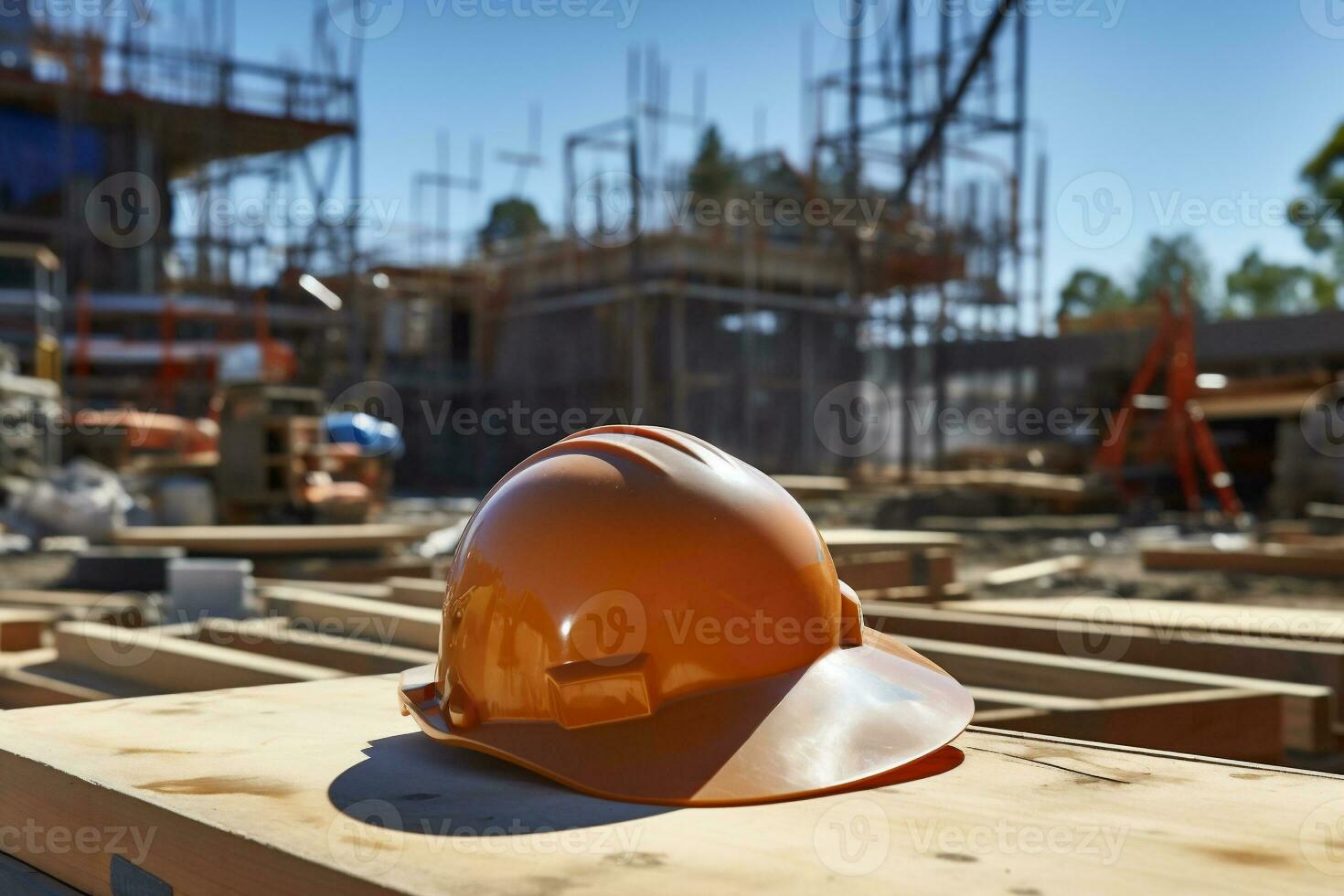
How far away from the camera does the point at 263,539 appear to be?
8.91 m

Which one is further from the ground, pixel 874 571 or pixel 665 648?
pixel 665 648

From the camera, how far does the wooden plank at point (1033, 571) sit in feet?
34.2

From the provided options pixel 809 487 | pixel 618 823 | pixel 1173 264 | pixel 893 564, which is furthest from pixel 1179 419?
pixel 1173 264

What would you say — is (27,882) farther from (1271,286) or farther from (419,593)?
(1271,286)

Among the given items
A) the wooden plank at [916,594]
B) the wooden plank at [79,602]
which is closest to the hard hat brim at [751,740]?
the wooden plank at [916,594]

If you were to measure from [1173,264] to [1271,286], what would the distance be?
931 centimetres

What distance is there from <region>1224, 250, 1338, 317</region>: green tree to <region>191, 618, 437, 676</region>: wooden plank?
54.6 metres

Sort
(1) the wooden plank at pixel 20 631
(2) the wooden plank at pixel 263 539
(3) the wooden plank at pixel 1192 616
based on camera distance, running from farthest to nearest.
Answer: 1. (2) the wooden plank at pixel 263 539
2. (1) the wooden plank at pixel 20 631
3. (3) the wooden plank at pixel 1192 616

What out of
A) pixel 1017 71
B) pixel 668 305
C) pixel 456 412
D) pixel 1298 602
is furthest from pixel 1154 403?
pixel 456 412

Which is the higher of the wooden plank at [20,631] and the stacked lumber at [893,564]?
the stacked lumber at [893,564]

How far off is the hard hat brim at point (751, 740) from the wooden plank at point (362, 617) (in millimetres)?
1450

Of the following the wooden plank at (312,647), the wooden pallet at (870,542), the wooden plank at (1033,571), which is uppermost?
the wooden pallet at (870,542)

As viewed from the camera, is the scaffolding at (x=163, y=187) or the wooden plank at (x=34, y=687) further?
the scaffolding at (x=163, y=187)

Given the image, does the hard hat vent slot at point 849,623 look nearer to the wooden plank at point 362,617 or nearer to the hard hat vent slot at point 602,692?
the hard hat vent slot at point 602,692
